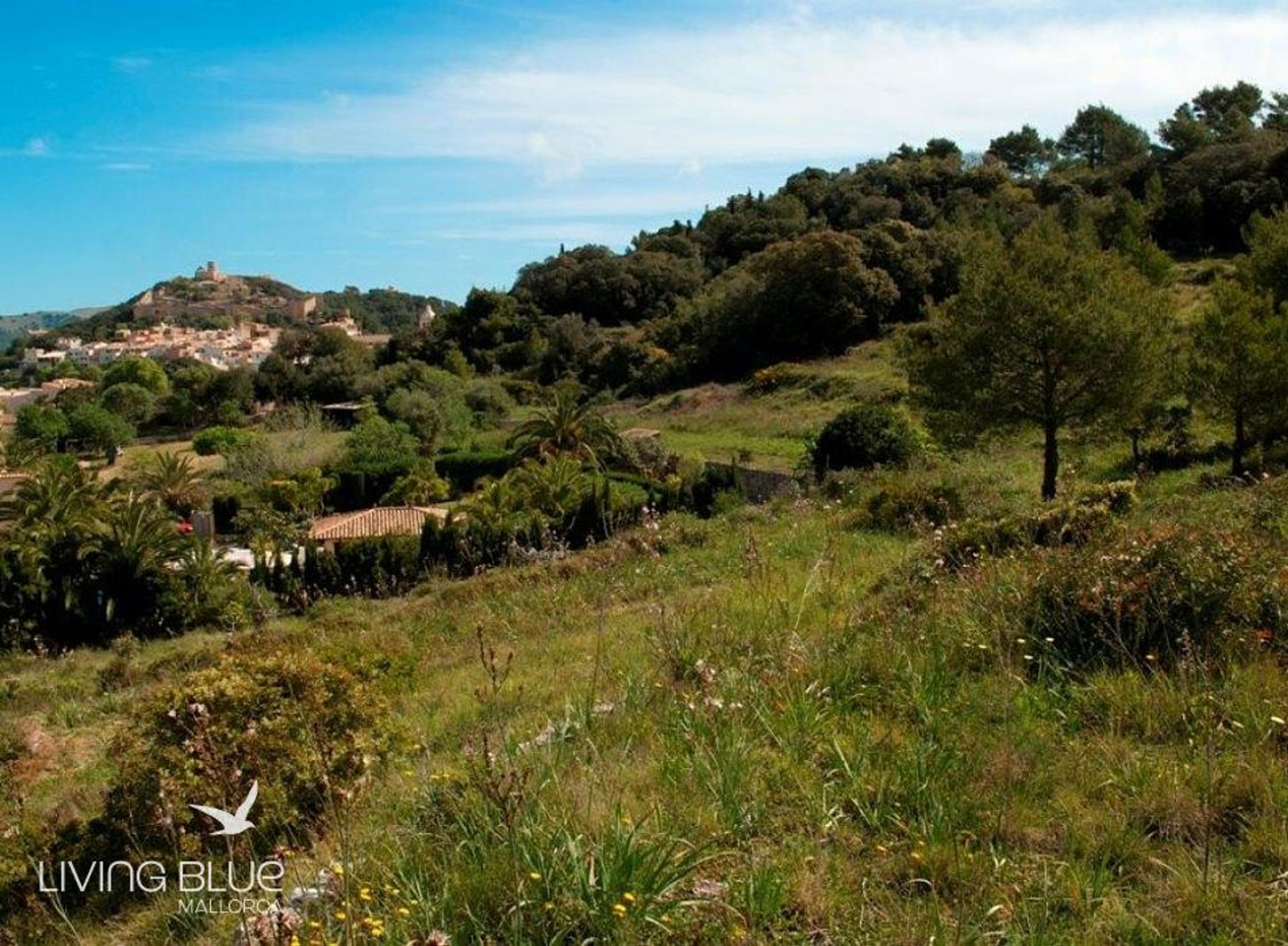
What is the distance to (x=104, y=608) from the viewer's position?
18.5 m

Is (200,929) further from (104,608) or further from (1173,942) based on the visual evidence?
(104,608)

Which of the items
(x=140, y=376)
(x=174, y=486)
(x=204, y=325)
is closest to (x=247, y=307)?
(x=204, y=325)

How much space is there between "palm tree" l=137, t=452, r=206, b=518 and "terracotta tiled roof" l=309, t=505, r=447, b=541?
798 centimetres

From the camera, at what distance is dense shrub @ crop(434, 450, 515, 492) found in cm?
3375

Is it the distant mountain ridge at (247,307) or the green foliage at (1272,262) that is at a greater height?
the distant mountain ridge at (247,307)

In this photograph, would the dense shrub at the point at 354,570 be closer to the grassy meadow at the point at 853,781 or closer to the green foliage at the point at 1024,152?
the grassy meadow at the point at 853,781

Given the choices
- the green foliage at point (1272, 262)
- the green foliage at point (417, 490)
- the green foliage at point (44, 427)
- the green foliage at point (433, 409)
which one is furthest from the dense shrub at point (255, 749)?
the green foliage at point (44, 427)

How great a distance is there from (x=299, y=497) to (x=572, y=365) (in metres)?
27.3

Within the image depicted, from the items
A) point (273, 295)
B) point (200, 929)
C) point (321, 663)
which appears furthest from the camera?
point (273, 295)

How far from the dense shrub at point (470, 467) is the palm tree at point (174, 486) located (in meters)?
8.16

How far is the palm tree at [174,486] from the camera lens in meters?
31.6

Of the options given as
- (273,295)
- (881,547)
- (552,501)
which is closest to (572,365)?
(552,501)

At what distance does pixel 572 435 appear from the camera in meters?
29.7

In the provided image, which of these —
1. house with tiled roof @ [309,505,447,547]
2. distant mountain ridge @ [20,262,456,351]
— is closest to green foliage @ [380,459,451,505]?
house with tiled roof @ [309,505,447,547]
